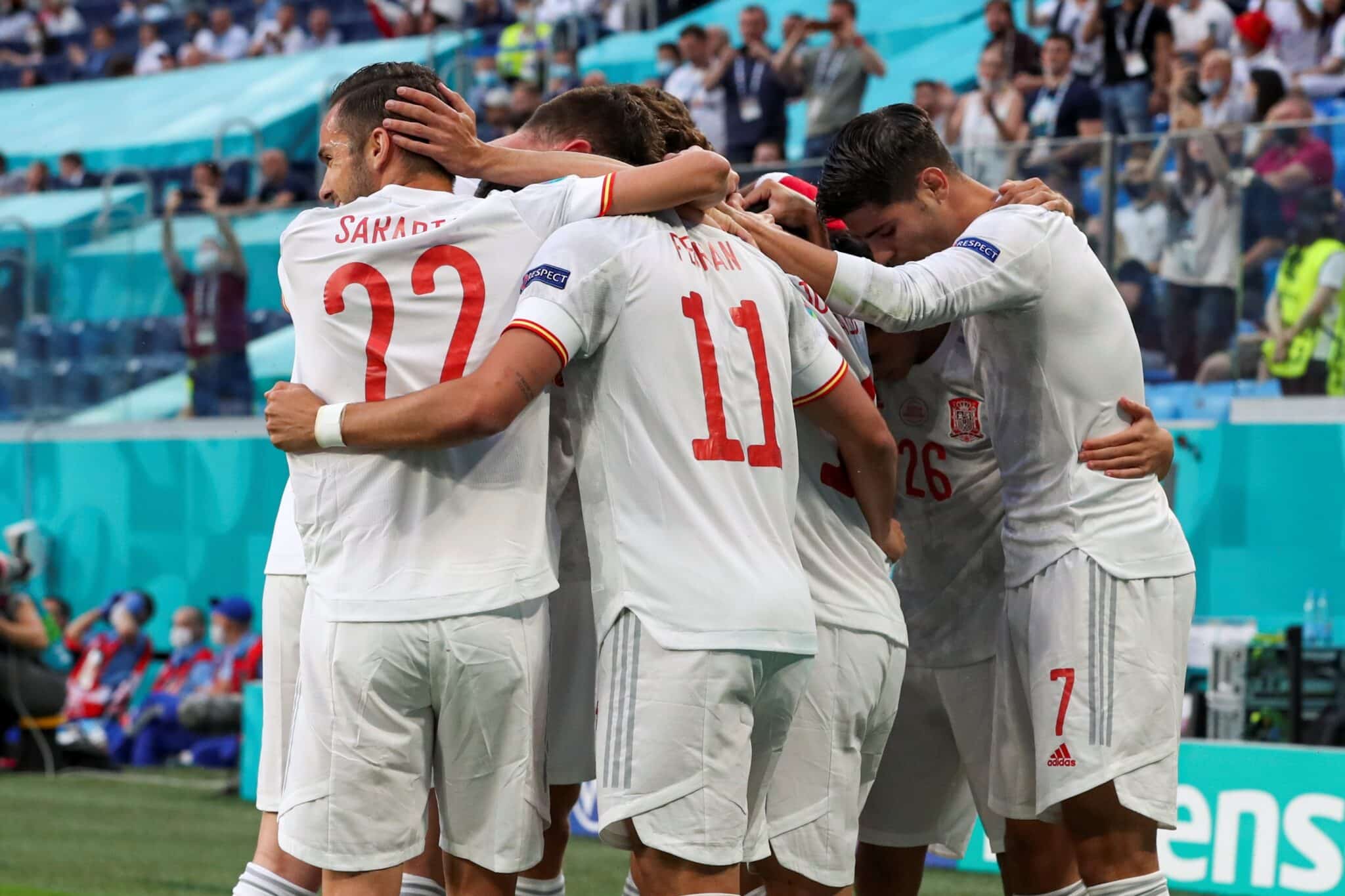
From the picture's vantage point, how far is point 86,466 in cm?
1267

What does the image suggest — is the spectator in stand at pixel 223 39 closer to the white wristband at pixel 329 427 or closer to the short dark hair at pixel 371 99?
the short dark hair at pixel 371 99

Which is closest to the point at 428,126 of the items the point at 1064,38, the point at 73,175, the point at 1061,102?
the point at 1061,102

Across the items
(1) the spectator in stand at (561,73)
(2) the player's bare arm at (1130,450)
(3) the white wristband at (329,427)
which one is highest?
(1) the spectator in stand at (561,73)

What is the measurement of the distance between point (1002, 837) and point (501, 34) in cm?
1409

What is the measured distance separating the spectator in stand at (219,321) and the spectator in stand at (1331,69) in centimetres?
737

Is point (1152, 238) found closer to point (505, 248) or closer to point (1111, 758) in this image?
point (1111, 758)

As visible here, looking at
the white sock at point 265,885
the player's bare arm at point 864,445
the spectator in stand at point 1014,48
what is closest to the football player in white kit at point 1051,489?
the player's bare arm at point 864,445

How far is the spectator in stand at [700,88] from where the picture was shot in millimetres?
13305

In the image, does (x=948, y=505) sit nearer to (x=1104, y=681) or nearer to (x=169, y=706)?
(x=1104, y=681)

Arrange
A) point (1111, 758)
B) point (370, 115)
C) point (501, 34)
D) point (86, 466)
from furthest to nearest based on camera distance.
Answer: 1. point (501, 34)
2. point (86, 466)
3. point (1111, 758)
4. point (370, 115)

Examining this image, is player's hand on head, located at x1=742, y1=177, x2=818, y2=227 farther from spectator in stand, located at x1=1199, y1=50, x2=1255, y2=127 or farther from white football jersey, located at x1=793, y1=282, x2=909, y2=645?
spectator in stand, located at x1=1199, y1=50, x2=1255, y2=127

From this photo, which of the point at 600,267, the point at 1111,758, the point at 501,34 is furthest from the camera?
the point at 501,34

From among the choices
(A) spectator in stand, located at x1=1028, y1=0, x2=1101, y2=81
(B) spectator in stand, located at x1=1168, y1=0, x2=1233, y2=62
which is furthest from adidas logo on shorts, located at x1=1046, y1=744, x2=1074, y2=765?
(B) spectator in stand, located at x1=1168, y1=0, x2=1233, y2=62

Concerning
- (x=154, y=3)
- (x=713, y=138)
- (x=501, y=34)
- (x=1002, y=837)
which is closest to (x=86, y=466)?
(x=713, y=138)
